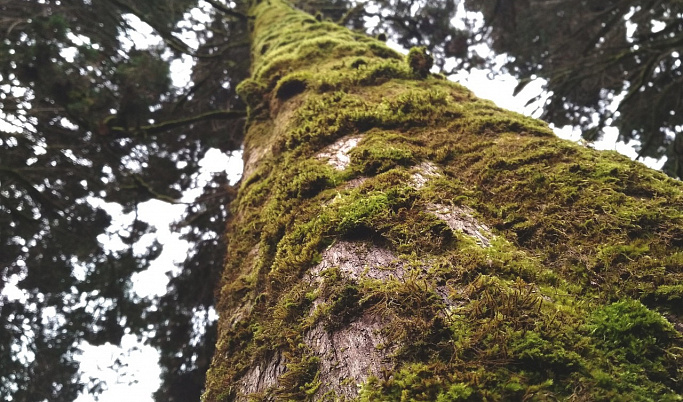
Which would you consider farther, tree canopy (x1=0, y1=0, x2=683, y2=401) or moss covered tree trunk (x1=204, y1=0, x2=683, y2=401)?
tree canopy (x1=0, y1=0, x2=683, y2=401)

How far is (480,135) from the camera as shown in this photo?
6.48ft

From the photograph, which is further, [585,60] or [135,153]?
[135,153]

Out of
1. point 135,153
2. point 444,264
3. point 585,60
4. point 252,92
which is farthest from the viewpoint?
point 135,153

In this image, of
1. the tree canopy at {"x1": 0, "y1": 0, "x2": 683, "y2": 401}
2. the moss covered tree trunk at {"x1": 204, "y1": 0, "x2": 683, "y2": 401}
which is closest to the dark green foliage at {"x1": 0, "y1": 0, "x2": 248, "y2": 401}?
the tree canopy at {"x1": 0, "y1": 0, "x2": 683, "y2": 401}

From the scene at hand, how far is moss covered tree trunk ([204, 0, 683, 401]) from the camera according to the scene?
904 millimetres

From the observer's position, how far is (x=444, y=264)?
1166 mm

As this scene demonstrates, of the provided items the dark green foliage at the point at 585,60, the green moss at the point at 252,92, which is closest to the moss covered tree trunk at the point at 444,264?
the green moss at the point at 252,92

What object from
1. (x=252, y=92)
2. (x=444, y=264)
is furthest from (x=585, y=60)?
(x=444, y=264)

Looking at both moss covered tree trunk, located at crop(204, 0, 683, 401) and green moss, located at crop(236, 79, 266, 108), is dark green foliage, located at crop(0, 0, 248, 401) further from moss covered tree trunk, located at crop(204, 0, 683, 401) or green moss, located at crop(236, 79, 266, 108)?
A: moss covered tree trunk, located at crop(204, 0, 683, 401)

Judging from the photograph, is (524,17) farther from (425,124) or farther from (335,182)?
(335,182)

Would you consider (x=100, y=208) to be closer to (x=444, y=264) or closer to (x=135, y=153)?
(x=135, y=153)

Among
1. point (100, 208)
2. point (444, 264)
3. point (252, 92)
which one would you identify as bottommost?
point (444, 264)

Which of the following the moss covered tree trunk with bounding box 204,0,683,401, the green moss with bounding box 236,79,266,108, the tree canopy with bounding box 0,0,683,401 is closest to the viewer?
the moss covered tree trunk with bounding box 204,0,683,401

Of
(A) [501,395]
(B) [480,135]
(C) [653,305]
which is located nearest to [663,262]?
(C) [653,305]
